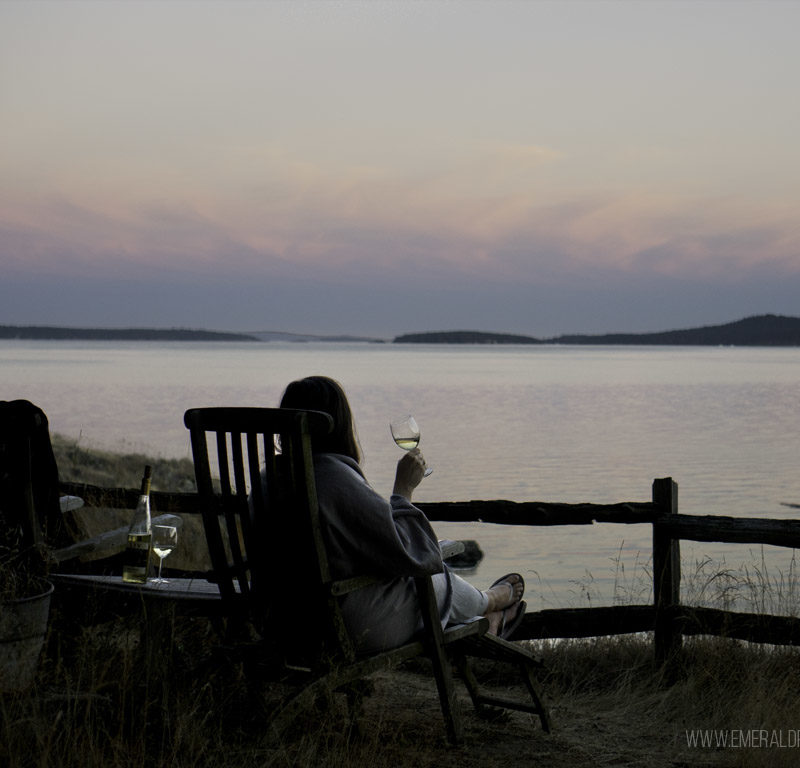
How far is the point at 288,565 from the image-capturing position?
3697mm

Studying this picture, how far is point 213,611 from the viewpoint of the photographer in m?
4.09

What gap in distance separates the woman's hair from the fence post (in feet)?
9.08

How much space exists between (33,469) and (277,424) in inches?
68.0

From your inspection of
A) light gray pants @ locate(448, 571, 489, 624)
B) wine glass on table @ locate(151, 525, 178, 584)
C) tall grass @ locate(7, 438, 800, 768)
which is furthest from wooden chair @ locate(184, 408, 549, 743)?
wine glass on table @ locate(151, 525, 178, 584)

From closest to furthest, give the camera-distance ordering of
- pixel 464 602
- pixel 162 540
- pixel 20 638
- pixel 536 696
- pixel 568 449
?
pixel 20 638 < pixel 464 602 < pixel 162 540 < pixel 536 696 < pixel 568 449

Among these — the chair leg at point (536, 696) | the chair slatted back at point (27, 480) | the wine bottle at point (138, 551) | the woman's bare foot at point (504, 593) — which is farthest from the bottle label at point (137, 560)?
the chair leg at point (536, 696)

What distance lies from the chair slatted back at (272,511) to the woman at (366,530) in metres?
0.14

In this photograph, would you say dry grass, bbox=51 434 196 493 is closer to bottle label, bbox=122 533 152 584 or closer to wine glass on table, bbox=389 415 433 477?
bottle label, bbox=122 533 152 584

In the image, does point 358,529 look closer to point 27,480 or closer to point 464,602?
point 464,602

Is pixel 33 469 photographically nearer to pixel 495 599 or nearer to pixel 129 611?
pixel 129 611

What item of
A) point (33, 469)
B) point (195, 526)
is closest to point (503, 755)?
point (33, 469)

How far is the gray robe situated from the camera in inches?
146

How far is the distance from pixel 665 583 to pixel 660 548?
0.23 meters

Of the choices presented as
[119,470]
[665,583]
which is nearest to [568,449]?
[119,470]
